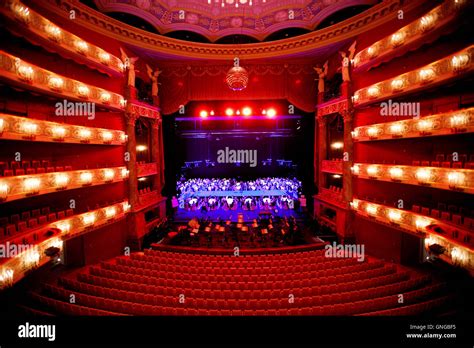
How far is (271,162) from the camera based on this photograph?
25.6 meters

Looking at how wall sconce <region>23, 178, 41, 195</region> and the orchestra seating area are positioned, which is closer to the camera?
the orchestra seating area

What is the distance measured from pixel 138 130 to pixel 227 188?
10.7 meters

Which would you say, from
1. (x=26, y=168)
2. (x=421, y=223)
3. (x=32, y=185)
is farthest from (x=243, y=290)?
(x=26, y=168)

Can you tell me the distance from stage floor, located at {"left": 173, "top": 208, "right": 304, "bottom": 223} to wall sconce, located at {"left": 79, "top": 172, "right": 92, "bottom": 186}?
7472mm

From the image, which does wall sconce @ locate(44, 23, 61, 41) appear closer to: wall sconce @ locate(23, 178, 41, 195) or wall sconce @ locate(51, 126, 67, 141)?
wall sconce @ locate(51, 126, 67, 141)

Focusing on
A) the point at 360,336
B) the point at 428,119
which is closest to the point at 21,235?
the point at 360,336

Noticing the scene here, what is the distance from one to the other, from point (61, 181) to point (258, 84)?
13.7 meters

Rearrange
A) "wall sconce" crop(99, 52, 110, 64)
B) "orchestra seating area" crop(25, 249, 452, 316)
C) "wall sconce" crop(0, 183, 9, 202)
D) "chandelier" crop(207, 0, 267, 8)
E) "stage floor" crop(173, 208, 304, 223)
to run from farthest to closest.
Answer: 1. "stage floor" crop(173, 208, 304, 223)
2. "chandelier" crop(207, 0, 267, 8)
3. "wall sconce" crop(99, 52, 110, 64)
4. "wall sconce" crop(0, 183, 9, 202)
5. "orchestra seating area" crop(25, 249, 452, 316)

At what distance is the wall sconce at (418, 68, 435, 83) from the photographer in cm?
966

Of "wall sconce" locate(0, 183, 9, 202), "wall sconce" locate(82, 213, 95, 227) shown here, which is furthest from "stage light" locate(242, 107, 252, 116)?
"wall sconce" locate(0, 183, 9, 202)

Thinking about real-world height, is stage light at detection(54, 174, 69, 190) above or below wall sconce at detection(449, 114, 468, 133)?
below

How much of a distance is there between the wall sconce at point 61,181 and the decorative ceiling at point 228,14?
9.67 meters

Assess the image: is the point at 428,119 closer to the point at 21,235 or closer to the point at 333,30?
the point at 333,30

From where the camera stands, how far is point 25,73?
Result: 876 cm
